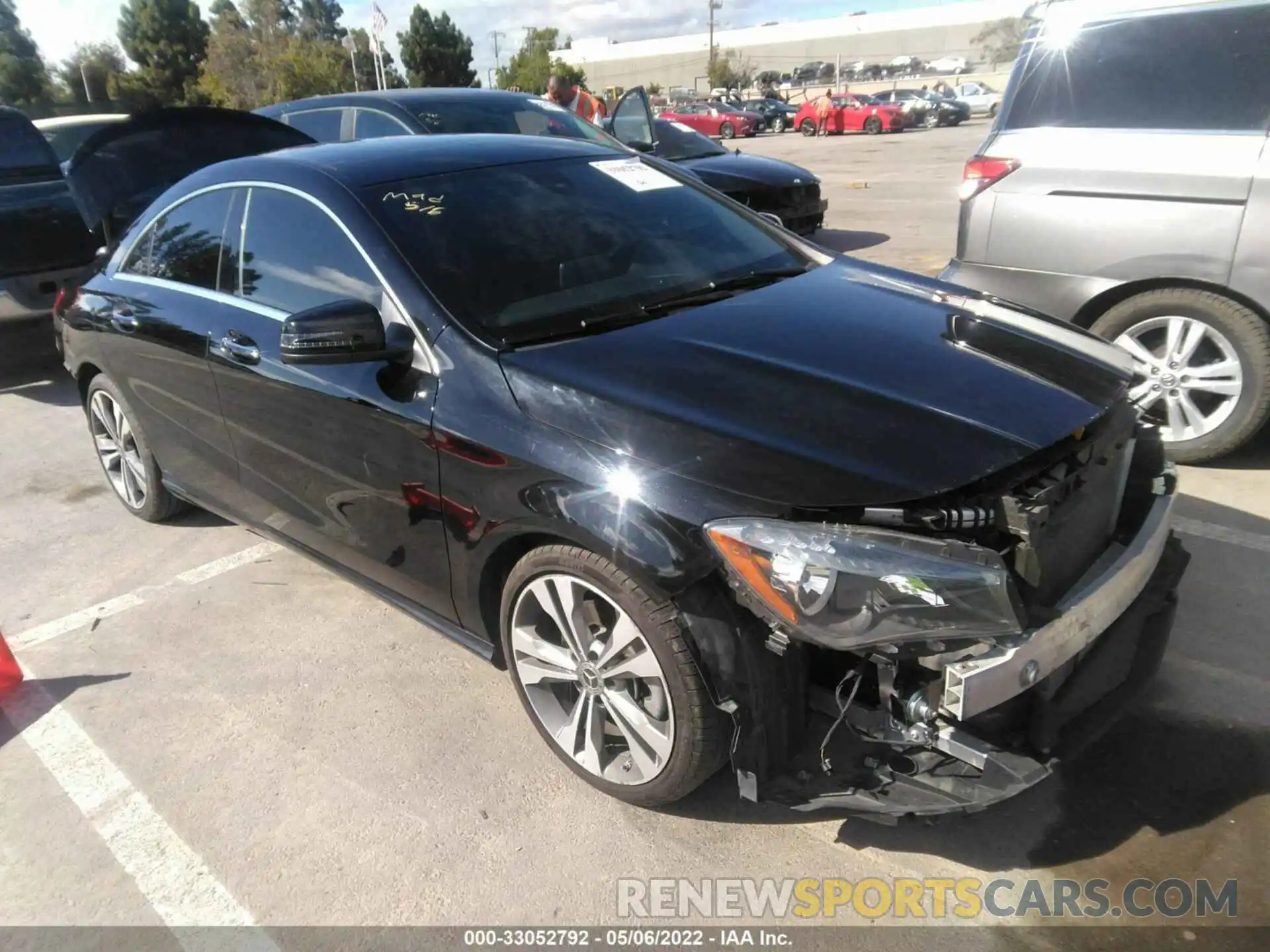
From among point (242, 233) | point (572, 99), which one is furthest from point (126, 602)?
point (572, 99)

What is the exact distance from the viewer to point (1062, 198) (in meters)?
4.43

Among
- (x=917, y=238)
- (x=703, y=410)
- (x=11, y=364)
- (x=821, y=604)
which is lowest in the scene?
(x=11, y=364)

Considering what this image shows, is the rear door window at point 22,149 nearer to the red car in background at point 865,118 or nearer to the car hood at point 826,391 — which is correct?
the car hood at point 826,391

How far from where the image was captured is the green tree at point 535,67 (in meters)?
63.8

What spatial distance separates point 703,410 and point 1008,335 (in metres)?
1.11

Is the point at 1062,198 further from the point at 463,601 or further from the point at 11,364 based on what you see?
the point at 11,364

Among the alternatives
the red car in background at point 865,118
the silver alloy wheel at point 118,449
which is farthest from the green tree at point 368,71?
the silver alloy wheel at point 118,449

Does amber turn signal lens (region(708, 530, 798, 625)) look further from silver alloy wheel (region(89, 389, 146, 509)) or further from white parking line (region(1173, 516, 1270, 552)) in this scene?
silver alloy wheel (region(89, 389, 146, 509))

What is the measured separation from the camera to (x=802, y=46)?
9944 centimetres

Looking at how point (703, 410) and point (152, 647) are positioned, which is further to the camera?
point (152, 647)

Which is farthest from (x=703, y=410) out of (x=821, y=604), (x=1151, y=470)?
(x=1151, y=470)

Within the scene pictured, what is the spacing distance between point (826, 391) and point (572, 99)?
7.66 metres

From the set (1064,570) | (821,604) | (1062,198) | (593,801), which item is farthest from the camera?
(1062,198)

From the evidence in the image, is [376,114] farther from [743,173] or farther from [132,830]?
[132,830]
